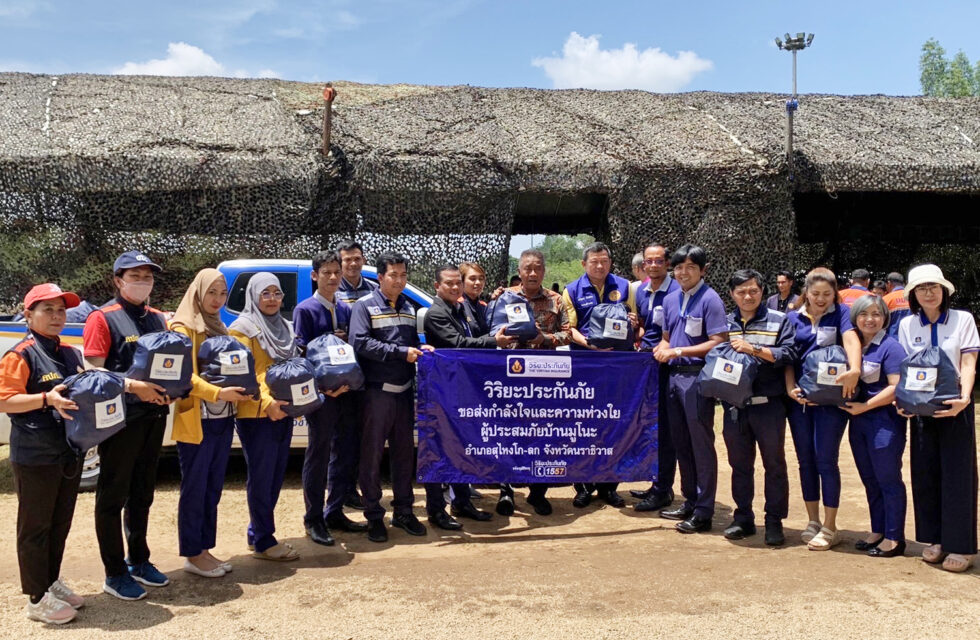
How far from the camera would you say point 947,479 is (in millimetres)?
4586

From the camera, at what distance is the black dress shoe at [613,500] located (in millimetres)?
6188

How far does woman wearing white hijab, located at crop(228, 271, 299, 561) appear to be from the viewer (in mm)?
4594

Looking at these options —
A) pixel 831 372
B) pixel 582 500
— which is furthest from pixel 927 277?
pixel 582 500

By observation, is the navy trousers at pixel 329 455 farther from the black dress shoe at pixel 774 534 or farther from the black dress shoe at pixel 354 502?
the black dress shoe at pixel 774 534

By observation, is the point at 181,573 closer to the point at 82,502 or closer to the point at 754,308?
the point at 82,502

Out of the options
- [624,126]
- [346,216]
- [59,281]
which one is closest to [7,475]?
[59,281]

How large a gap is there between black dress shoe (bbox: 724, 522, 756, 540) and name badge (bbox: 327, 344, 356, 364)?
2.68 m


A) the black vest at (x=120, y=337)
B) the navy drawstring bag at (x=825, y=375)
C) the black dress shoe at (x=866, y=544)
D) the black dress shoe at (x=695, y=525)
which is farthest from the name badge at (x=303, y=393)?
the black dress shoe at (x=866, y=544)

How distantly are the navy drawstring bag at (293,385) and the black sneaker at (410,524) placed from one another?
1.18 meters

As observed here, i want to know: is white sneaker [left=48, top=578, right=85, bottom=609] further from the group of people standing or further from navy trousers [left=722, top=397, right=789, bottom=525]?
navy trousers [left=722, top=397, right=789, bottom=525]

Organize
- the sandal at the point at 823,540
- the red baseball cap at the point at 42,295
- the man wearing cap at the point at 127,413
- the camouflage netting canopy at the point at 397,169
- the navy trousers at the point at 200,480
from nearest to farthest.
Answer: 1. the red baseball cap at the point at 42,295
2. the man wearing cap at the point at 127,413
3. the navy trousers at the point at 200,480
4. the sandal at the point at 823,540
5. the camouflage netting canopy at the point at 397,169

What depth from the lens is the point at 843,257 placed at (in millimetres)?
15438

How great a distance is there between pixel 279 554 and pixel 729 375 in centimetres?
291

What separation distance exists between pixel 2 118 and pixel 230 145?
2945mm
